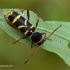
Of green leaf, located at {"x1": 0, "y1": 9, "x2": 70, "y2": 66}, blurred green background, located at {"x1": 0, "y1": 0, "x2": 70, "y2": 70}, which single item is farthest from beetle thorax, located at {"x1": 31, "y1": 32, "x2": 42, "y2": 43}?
blurred green background, located at {"x1": 0, "y1": 0, "x2": 70, "y2": 70}

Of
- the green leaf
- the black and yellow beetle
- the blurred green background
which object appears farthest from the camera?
the blurred green background

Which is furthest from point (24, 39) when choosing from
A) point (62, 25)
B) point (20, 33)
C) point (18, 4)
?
point (18, 4)

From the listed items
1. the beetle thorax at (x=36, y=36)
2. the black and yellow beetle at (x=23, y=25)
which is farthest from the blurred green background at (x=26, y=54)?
the beetle thorax at (x=36, y=36)

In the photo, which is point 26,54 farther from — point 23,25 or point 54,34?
point 54,34

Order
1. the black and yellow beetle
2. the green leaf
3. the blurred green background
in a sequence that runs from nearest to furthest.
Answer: the green leaf, the black and yellow beetle, the blurred green background

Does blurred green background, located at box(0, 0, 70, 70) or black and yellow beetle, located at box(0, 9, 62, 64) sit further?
blurred green background, located at box(0, 0, 70, 70)

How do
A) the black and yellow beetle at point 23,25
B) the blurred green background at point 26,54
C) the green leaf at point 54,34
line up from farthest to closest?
the blurred green background at point 26,54 → the black and yellow beetle at point 23,25 → the green leaf at point 54,34

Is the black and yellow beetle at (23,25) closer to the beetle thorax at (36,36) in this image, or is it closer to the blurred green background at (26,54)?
the beetle thorax at (36,36)

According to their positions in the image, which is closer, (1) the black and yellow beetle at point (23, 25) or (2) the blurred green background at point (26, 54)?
(1) the black and yellow beetle at point (23, 25)

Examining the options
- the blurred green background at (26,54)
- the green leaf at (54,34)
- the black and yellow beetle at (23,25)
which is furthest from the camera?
the blurred green background at (26,54)

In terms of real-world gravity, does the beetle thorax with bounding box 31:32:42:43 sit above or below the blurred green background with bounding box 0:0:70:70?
above

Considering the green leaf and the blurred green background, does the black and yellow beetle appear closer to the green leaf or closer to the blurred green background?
the green leaf
